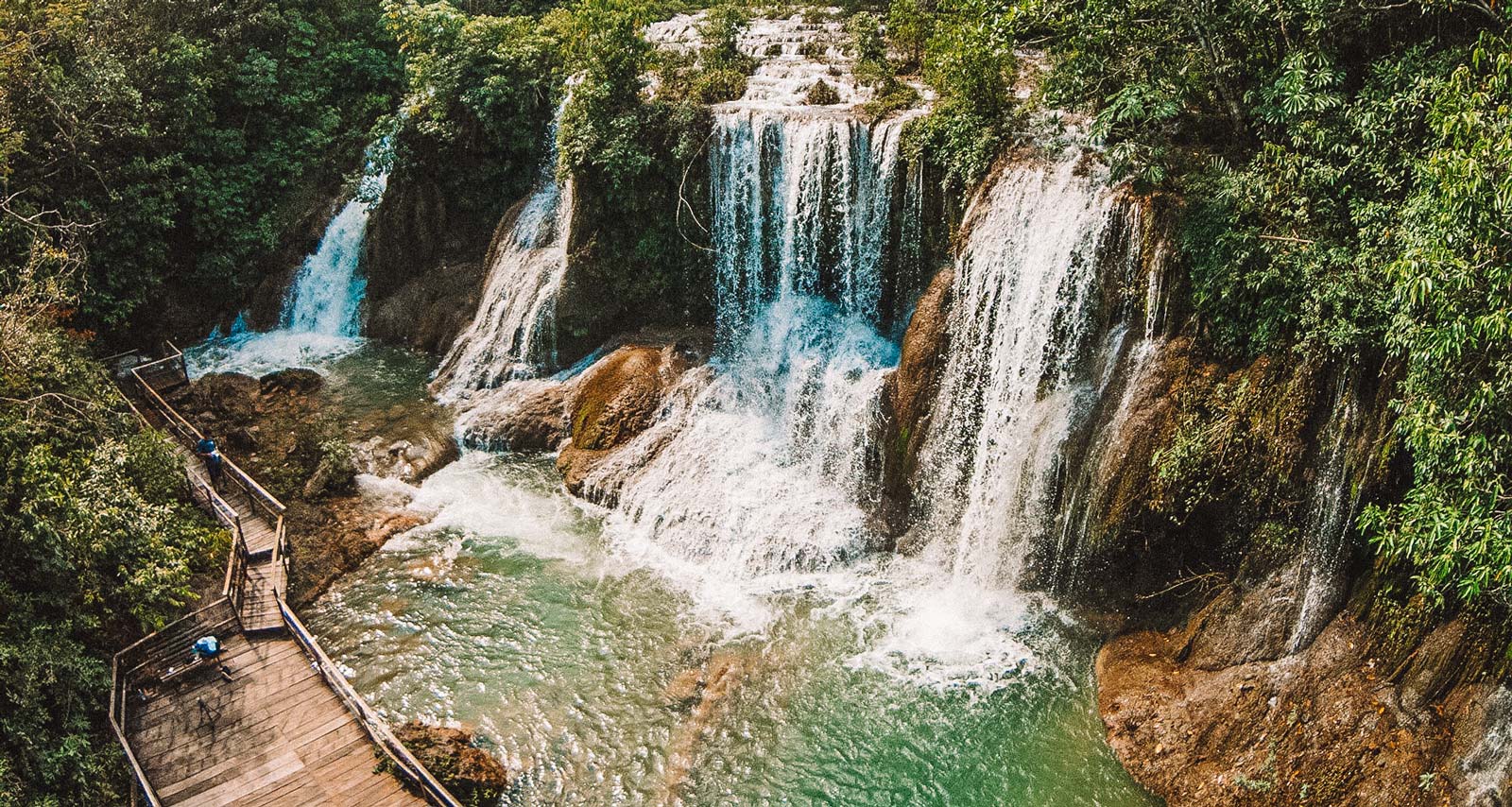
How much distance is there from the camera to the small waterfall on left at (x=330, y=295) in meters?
27.8

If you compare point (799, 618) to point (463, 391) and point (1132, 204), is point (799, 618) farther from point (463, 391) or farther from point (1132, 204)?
point (463, 391)

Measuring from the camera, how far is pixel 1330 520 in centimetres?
1346

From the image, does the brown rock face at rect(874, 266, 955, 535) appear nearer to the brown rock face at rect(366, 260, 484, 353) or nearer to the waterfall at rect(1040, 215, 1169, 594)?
the waterfall at rect(1040, 215, 1169, 594)

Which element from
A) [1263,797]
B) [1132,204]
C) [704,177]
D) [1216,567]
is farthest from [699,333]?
[1263,797]

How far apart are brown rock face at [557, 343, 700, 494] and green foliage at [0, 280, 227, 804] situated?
25.0ft

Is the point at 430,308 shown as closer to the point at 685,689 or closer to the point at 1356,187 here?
the point at 685,689

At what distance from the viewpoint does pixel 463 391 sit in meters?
24.4

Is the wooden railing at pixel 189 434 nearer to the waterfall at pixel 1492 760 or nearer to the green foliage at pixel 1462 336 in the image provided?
the green foliage at pixel 1462 336

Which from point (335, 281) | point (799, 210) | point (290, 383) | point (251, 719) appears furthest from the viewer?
point (335, 281)

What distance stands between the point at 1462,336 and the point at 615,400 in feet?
53.7

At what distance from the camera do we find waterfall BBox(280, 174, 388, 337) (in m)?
28.4

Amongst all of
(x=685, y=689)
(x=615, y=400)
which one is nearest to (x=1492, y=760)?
(x=685, y=689)

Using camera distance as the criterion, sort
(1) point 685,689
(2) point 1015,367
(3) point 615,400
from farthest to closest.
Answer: (3) point 615,400 → (2) point 1015,367 → (1) point 685,689

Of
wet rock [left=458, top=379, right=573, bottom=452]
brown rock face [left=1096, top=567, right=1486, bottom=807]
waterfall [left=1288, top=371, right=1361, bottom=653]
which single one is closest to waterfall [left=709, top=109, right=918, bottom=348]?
wet rock [left=458, top=379, right=573, bottom=452]
